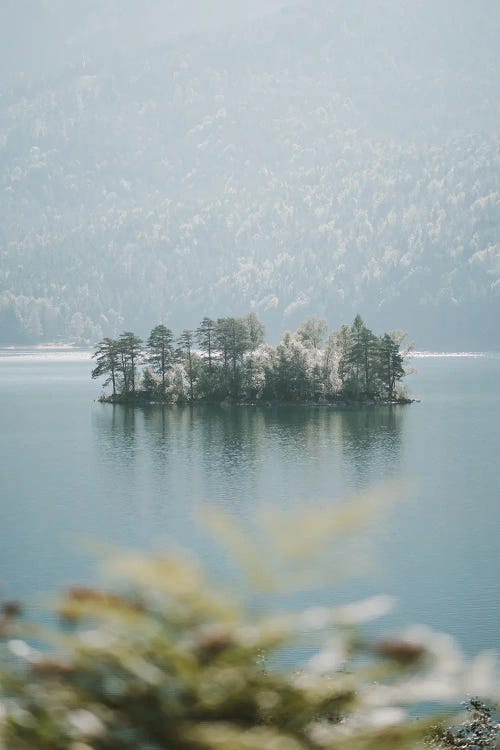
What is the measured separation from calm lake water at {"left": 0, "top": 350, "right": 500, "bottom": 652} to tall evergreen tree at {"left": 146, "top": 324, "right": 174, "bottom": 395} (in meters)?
6.43

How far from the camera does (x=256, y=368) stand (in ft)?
329

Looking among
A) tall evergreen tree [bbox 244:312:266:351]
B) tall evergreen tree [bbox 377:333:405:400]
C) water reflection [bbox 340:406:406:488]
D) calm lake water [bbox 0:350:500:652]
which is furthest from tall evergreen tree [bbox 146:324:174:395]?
tall evergreen tree [bbox 377:333:405:400]

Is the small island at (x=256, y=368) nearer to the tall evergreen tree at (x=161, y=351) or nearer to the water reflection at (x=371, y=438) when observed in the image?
the tall evergreen tree at (x=161, y=351)

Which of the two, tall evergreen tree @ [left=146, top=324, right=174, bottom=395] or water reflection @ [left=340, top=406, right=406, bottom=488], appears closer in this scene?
water reflection @ [left=340, top=406, right=406, bottom=488]

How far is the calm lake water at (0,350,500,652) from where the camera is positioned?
3405cm

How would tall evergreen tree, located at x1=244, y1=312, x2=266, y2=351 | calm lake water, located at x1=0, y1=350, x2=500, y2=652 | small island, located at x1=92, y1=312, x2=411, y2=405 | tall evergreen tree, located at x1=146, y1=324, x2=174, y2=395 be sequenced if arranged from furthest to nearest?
tall evergreen tree, located at x1=244, y1=312, x2=266, y2=351
tall evergreen tree, located at x1=146, y1=324, x2=174, y2=395
small island, located at x1=92, y1=312, x2=411, y2=405
calm lake water, located at x1=0, y1=350, x2=500, y2=652

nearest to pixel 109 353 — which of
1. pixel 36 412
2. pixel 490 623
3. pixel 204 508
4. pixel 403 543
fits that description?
pixel 36 412

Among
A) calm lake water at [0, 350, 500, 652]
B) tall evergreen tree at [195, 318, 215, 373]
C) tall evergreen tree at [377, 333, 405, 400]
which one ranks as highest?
tall evergreen tree at [195, 318, 215, 373]

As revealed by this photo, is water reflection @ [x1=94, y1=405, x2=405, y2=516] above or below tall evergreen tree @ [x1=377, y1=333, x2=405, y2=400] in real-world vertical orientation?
below

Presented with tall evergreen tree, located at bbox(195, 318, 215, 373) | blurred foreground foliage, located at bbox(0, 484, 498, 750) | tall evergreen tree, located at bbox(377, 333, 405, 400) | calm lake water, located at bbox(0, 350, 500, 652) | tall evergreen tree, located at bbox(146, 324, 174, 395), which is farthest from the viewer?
tall evergreen tree, located at bbox(146, 324, 174, 395)

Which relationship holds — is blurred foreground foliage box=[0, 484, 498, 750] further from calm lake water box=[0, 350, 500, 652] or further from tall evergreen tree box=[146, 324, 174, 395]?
tall evergreen tree box=[146, 324, 174, 395]

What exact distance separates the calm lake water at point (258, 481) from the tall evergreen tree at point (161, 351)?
6.43 metres

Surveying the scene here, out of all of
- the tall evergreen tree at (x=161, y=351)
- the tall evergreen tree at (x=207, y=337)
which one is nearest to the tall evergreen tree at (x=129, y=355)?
the tall evergreen tree at (x=161, y=351)

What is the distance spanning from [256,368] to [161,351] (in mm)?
10308
